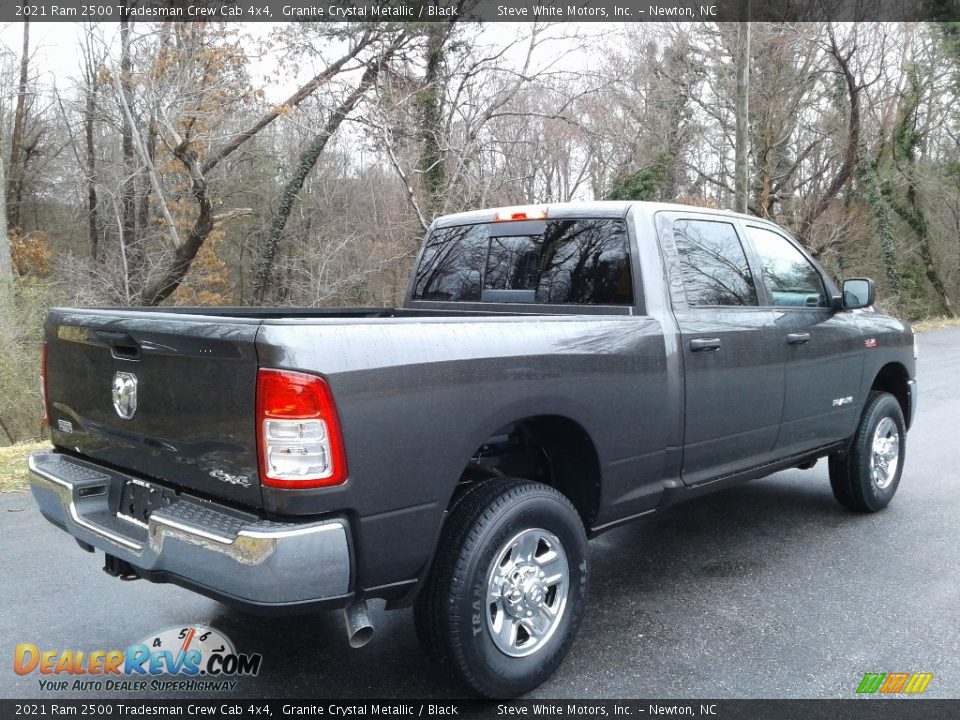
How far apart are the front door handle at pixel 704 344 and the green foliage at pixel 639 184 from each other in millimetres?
17775

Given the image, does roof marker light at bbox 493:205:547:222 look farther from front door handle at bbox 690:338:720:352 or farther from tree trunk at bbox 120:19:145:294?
tree trunk at bbox 120:19:145:294

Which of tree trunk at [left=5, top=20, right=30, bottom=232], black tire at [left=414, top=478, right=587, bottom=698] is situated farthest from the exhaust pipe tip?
tree trunk at [left=5, top=20, right=30, bottom=232]

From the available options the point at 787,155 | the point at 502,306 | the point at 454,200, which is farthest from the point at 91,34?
the point at 787,155

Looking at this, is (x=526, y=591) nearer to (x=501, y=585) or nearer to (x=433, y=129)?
(x=501, y=585)

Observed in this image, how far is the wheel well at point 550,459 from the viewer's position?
11.2 feet

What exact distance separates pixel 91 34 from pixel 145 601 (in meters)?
13.5

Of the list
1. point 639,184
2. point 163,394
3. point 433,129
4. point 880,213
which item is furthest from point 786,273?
point 880,213

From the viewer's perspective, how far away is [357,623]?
2674 mm

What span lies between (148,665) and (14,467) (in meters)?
3.70

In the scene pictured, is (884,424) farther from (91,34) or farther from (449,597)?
(91,34)

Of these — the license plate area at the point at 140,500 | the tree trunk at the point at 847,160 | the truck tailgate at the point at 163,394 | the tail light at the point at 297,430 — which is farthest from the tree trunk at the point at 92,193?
the tree trunk at the point at 847,160

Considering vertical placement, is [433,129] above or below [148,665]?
above

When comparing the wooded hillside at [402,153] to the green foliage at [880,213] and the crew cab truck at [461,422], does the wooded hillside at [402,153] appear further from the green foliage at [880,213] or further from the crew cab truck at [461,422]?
the crew cab truck at [461,422]

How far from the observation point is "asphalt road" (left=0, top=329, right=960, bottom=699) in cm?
326
